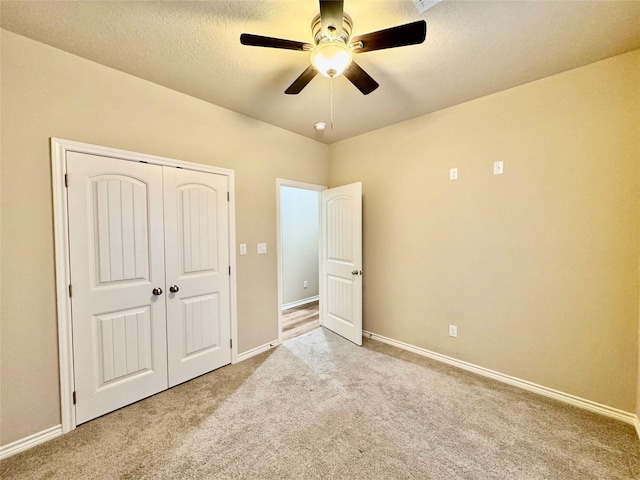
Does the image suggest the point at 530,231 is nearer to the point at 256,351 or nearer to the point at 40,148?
the point at 256,351

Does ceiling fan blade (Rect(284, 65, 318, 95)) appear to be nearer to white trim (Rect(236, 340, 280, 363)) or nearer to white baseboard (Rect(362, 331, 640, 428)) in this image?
white trim (Rect(236, 340, 280, 363))

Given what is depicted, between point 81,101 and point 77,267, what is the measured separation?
119 cm

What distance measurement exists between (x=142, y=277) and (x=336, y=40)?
2205mm

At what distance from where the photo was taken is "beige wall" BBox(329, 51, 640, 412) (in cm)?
185

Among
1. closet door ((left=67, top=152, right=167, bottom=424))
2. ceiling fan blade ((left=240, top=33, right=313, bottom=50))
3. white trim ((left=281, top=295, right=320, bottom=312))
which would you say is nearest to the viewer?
ceiling fan blade ((left=240, top=33, right=313, bottom=50))

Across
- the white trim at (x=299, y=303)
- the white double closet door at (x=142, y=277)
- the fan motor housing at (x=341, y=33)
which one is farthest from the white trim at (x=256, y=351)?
the fan motor housing at (x=341, y=33)

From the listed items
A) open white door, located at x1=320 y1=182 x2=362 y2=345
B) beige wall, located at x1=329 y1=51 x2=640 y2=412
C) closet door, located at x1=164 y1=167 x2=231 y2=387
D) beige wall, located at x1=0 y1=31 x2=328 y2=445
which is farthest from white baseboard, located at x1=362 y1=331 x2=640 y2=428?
beige wall, located at x1=0 y1=31 x2=328 y2=445

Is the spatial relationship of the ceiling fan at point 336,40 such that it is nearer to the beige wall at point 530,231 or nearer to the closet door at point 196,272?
the closet door at point 196,272

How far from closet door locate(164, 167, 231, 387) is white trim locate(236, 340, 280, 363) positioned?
0.53ft

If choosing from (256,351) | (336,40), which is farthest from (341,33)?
(256,351)

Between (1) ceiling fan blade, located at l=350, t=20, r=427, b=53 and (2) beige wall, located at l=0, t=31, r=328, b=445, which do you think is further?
(2) beige wall, located at l=0, t=31, r=328, b=445

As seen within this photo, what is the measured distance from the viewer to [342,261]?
3.31m

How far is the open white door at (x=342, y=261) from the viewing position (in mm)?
3072

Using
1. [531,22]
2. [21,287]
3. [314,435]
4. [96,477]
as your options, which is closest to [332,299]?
[314,435]
